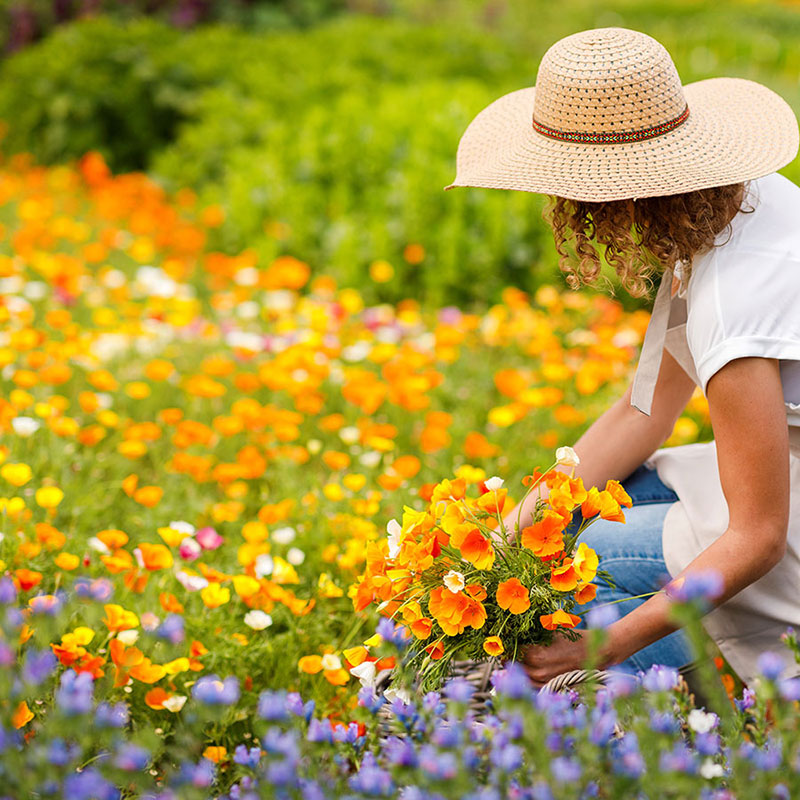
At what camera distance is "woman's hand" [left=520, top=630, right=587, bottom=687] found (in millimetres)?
1505

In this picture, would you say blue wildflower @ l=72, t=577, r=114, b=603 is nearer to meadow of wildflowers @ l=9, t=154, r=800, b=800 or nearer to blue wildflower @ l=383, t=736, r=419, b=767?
meadow of wildflowers @ l=9, t=154, r=800, b=800

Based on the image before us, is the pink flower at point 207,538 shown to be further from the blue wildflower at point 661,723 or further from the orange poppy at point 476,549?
the blue wildflower at point 661,723

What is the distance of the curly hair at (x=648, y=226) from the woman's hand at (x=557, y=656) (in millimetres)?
623

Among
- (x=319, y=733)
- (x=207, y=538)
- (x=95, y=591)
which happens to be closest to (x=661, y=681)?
(x=319, y=733)

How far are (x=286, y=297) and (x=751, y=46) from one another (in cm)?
652

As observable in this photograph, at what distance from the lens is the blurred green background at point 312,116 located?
13.1 ft

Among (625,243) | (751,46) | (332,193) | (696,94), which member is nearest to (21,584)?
(625,243)

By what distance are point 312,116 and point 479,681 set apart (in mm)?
3443

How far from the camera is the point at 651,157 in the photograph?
153cm

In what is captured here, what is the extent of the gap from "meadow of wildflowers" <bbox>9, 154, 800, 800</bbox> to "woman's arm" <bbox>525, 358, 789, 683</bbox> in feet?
0.35

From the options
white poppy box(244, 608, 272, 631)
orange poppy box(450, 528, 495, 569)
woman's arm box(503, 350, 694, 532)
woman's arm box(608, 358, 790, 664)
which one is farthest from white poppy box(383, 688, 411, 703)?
woman's arm box(503, 350, 694, 532)

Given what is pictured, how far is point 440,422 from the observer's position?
256cm

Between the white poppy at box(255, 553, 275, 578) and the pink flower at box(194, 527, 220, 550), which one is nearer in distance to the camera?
the white poppy at box(255, 553, 275, 578)

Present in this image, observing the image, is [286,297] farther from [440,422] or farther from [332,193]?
[440,422]
